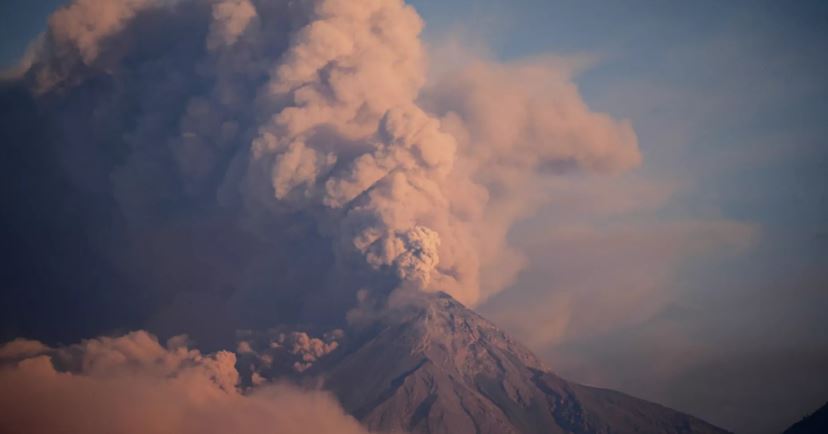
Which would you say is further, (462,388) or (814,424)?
(462,388)

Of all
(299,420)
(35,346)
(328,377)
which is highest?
(35,346)

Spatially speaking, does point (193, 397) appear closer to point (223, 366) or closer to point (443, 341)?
point (223, 366)

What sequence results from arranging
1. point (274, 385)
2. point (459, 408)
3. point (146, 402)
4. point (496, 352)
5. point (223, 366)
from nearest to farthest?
point (146, 402)
point (223, 366)
point (274, 385)
point (459, 408)
point (496, 352)

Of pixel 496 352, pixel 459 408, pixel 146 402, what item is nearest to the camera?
pixel 146 402

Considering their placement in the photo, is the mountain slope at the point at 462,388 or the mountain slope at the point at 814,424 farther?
the mountain slope at the point at 462,388

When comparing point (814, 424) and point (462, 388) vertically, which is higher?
point (462, 388)

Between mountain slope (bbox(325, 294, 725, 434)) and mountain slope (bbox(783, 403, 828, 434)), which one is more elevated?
mountain slope (bbox(325, 294, 725, 434))

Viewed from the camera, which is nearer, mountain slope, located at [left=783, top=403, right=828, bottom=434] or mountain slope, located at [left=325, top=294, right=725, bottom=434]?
mountain slope, located at [left=783, top=403, right=828, bottom=434]

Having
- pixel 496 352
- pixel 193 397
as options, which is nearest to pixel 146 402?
pixel 193 397
